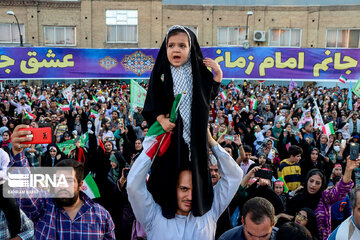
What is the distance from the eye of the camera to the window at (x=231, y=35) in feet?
84.2

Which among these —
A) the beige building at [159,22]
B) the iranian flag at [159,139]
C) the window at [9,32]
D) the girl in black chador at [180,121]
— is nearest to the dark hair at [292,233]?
the girl in black chador at [180,121]

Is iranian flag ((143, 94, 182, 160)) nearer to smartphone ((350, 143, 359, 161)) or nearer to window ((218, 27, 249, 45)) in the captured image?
smartphone ((350, 143, 359, 161))

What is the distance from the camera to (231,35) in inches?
1017

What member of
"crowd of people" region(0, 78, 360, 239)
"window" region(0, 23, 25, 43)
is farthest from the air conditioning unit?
"window" region(0, 23, 25, 43)

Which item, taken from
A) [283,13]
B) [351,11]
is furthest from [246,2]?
[351,11]

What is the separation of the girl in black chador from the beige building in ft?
77.7

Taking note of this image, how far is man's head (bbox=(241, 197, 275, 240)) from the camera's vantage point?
213 cm

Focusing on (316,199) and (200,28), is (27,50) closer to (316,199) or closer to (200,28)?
(316,199)

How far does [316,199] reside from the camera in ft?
12.1

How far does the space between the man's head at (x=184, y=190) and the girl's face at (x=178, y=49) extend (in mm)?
714

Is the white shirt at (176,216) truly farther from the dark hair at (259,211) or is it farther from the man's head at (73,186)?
the man's head at (73,186)

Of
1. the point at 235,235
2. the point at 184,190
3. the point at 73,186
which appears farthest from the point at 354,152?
the point at 73,186

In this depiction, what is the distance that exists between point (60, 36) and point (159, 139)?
2615 cm

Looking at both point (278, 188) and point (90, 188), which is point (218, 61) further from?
point (90, 188)
